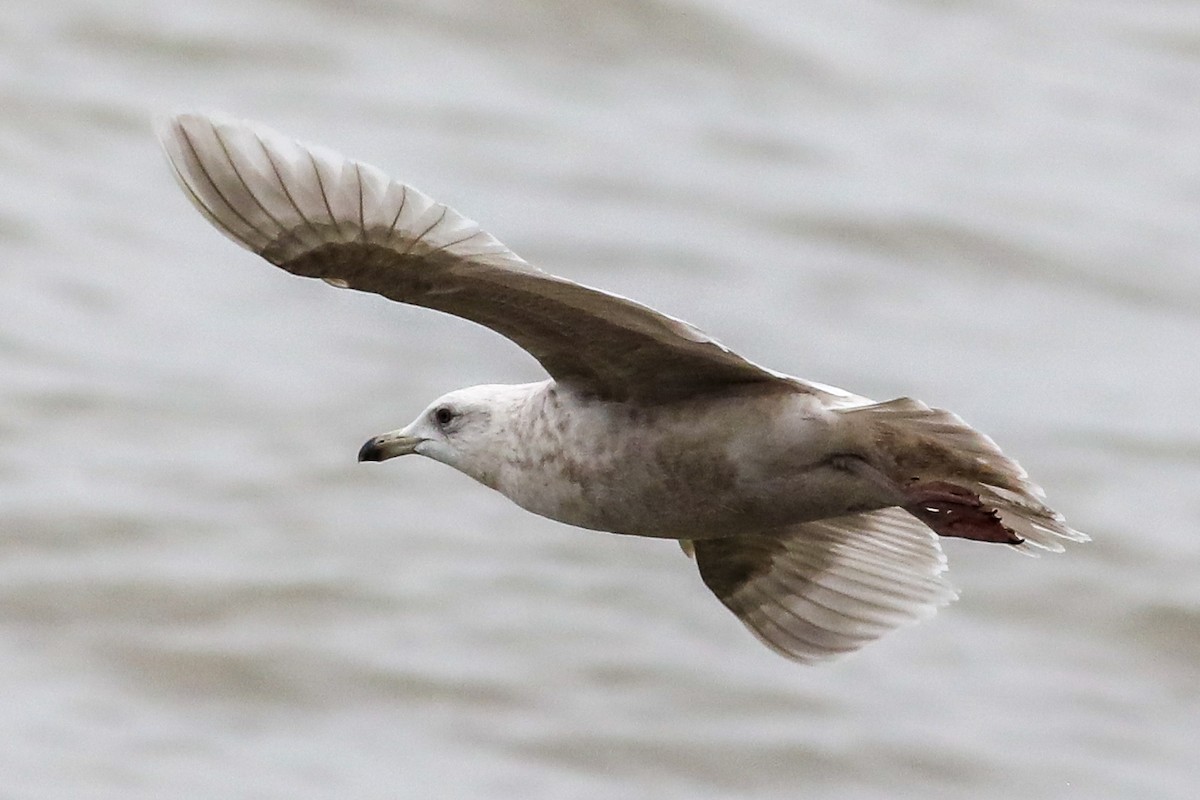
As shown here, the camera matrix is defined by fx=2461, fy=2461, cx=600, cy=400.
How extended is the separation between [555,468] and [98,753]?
9.68m

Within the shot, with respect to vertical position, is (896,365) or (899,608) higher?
(896,365)

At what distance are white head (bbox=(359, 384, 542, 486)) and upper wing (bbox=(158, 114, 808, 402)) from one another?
60cm

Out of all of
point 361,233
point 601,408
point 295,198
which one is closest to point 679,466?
point 601,408

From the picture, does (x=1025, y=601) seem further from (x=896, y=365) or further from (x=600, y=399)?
(x=600, y=399)

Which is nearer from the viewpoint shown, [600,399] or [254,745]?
[600,399]

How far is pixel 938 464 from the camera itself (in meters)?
5.52

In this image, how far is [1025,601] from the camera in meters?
18.2

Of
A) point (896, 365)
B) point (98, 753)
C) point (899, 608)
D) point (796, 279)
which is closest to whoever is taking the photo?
point (899, 608)

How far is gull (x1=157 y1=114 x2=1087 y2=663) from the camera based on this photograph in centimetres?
526

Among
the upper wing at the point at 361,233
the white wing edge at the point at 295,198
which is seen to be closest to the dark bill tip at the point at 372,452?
the upper wing at the point at 361,233

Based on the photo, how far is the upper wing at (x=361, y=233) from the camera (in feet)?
17.2

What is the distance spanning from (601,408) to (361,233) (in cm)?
82

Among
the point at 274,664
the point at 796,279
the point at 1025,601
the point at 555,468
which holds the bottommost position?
the point at 555,468

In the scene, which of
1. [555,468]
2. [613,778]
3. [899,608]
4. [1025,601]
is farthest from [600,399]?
[1025,601]
